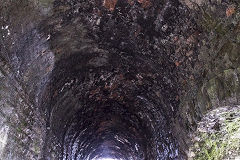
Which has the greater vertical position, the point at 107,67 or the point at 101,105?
the point at 107,67

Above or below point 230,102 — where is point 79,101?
above

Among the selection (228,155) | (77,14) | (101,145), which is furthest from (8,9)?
(101,145)

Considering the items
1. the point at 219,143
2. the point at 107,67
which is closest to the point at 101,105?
the point at 107,67

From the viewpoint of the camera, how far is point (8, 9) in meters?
3.15

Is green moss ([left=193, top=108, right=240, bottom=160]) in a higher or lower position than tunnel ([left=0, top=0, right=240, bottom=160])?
lower

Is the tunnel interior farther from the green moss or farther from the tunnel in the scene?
the green moss

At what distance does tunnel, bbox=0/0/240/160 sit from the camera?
3.28m

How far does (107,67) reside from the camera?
17.9ft

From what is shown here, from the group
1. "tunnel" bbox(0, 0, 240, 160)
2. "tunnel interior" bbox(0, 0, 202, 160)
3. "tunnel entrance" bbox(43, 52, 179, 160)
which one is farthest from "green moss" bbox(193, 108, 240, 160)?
"tunnel entrance" bbox(43, 52, 179, 160)

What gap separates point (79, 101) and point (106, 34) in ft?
7.05

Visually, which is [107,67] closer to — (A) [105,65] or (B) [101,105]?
(A) [105,65]

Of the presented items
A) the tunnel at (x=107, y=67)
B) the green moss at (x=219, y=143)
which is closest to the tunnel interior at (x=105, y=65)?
the tunnel at (x=107, y=67)

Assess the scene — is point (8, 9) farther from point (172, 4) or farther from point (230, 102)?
point (230, 102)

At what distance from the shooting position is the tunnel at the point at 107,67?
328cm
